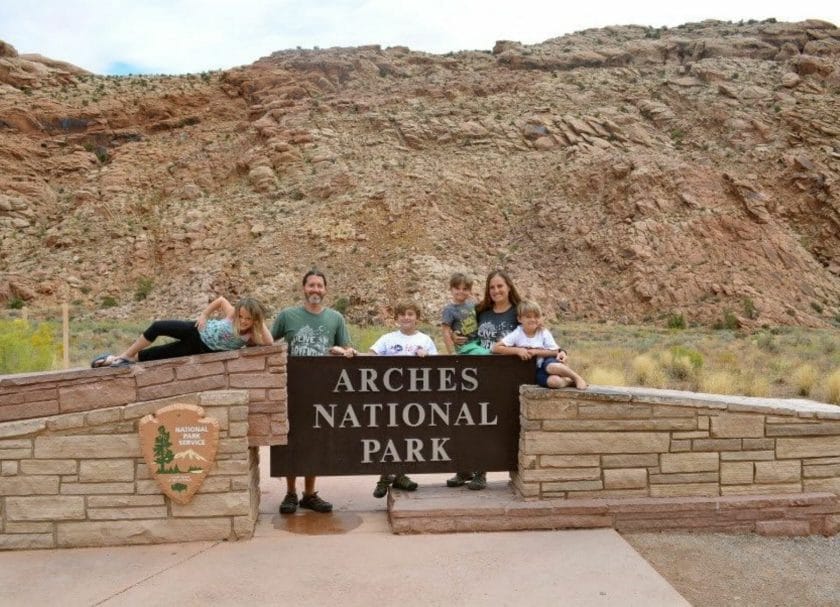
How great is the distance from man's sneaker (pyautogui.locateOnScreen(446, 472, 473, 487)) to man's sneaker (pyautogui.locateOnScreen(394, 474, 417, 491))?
0.33 meters

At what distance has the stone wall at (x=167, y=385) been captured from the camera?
207 inches

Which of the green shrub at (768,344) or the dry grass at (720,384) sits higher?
the dry grass at (720,384)

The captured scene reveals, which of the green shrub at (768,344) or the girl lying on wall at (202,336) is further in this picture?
the green shrub at (768,344)

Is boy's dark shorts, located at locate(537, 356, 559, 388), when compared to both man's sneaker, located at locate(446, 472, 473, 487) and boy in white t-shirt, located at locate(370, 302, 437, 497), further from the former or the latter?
man's sneaker, located at locate(446, 472, 473, 487)

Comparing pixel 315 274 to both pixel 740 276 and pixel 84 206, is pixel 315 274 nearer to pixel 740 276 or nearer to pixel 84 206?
pixel 740 276

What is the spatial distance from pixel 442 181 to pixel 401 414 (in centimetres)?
3339

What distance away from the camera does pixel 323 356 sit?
578cm

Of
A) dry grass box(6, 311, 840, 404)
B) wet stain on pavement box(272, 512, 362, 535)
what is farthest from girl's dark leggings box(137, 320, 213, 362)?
dry grass box(6, 311, 840, 404)

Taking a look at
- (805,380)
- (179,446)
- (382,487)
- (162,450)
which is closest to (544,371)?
(382,487)

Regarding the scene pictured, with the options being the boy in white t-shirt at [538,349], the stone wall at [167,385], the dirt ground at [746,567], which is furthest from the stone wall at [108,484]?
the dirt ground at [746,567]

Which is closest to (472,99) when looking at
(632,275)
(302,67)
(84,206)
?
(302,67)

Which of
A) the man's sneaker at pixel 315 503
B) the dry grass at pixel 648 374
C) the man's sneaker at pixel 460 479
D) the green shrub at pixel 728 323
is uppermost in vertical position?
the man's sneaker at pixel 460 479

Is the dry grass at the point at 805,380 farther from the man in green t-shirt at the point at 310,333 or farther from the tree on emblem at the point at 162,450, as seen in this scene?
the tree on emblem at the point at 162,450

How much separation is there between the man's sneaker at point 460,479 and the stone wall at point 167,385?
155 centimetres
